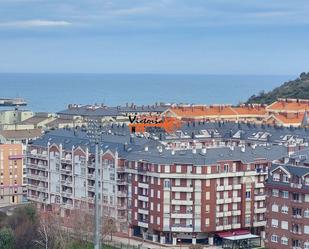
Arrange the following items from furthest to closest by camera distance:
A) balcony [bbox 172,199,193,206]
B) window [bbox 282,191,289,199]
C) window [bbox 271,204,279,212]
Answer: balcony [bbox 172,199,193,206] < window [bbox 271,204,279,212] < window [bbox 282,191,289,199]

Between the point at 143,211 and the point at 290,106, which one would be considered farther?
the point at 290,106

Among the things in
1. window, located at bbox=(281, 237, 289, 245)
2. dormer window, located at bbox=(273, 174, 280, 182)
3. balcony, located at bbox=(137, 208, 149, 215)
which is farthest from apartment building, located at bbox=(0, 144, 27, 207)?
window, located at bbox=(281, 237, 289, 245)

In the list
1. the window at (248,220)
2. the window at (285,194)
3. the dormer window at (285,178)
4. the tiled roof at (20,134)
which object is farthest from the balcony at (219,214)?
the tiled roof at (20,134)

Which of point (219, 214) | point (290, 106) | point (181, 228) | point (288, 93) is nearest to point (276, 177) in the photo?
point (219, 214)

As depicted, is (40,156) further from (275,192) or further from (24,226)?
(275,192)

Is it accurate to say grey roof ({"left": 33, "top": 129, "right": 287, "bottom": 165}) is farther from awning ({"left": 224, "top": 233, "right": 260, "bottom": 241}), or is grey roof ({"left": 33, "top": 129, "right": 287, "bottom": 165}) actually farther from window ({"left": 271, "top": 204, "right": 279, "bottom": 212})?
window ({"left": 271, "top": 204, "right": 279, "bottom": 212})

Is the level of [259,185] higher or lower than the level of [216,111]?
lower
